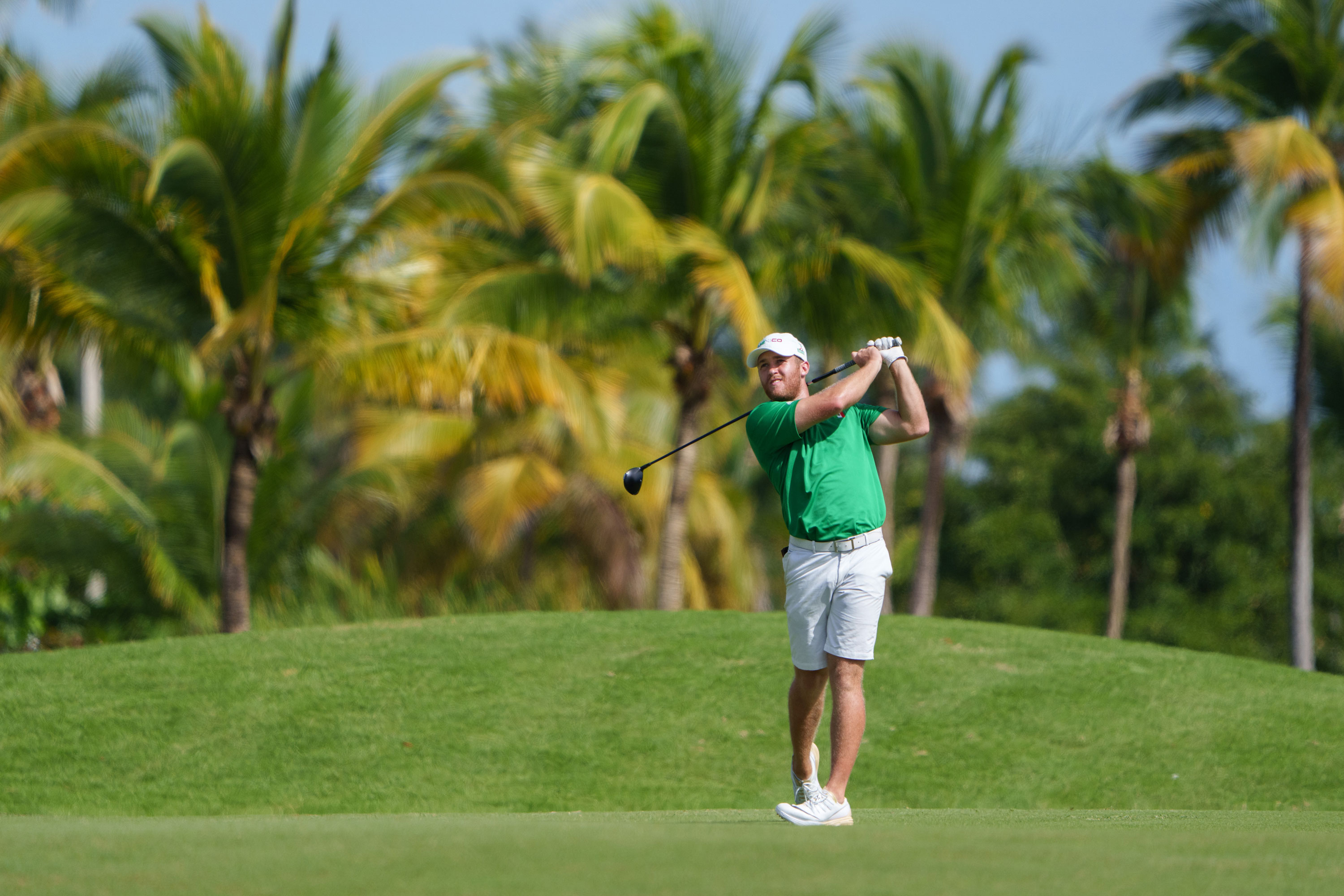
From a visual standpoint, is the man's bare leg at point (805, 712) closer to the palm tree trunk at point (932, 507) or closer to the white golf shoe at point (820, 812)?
the white golf shoe at point (820, 812)

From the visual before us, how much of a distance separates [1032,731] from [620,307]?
824cm

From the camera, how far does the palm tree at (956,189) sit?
17.9 m

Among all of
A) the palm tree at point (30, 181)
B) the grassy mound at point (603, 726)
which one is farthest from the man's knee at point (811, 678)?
the palm tree at point (30, 181)

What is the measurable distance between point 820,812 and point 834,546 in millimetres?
1033

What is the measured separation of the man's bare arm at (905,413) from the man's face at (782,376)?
398mm

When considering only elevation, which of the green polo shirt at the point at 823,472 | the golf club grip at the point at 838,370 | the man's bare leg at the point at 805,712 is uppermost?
the golf club grip at the point at 838,370

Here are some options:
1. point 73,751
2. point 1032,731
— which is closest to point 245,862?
point 73,751

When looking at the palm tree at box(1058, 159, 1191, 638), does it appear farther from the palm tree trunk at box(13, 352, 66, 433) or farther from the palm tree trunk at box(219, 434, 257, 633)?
the palm tree trunk at box(13, 352, 66, 433)

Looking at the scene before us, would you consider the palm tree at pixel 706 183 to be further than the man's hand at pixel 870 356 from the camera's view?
Yes

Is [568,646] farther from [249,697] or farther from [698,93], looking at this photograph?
[698,93]

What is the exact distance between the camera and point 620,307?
16.8m

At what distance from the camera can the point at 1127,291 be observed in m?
22.9

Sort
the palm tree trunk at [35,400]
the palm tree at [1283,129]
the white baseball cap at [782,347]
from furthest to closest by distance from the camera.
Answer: the palm tree trunk at [35,400] → the palm tree at [1283,129] → the white baseball cap at [782,347]

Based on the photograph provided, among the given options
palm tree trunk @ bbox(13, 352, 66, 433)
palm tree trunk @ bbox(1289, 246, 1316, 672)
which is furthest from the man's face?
palm tree trunk @ bbox(13, 352, 66, 433)
